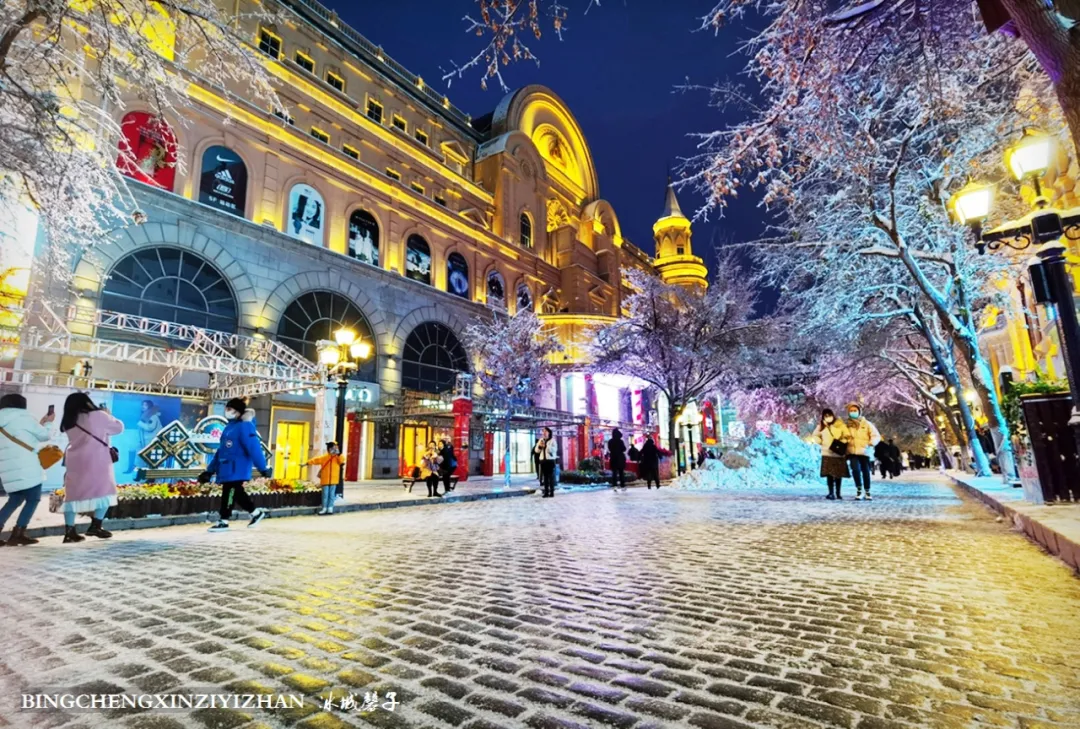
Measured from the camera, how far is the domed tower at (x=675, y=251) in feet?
189

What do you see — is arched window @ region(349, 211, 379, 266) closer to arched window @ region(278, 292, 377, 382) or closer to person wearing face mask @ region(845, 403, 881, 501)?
arched window @ region(278, 292, 377, 382)

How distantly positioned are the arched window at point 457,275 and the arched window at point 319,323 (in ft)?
23.6

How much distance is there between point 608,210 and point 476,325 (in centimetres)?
2339

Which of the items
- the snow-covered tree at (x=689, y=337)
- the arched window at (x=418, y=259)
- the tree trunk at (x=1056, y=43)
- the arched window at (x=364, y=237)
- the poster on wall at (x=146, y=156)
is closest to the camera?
the tree trunk at (x=1056, y=43)

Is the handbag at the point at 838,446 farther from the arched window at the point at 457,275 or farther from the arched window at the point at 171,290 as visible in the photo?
the arched window at the point at 457,275

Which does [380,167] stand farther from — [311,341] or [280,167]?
[311,341]

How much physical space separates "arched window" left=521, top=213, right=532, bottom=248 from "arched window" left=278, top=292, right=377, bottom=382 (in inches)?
671

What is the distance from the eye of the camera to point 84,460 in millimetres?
6746

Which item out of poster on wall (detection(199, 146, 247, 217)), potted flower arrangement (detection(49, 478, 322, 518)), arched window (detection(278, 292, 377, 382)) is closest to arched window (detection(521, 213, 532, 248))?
arched window (detection(278, 292, 377, 382))

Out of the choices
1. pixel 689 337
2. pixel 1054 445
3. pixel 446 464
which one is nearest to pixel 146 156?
pixel 446 464

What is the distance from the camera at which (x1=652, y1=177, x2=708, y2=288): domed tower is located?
57562 mm

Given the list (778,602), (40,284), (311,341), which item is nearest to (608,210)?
(311,341)

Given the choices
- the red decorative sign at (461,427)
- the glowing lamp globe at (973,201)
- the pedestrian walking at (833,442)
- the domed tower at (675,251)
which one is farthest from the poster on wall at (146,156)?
the domed tower at (675,251)

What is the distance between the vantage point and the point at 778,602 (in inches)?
138
